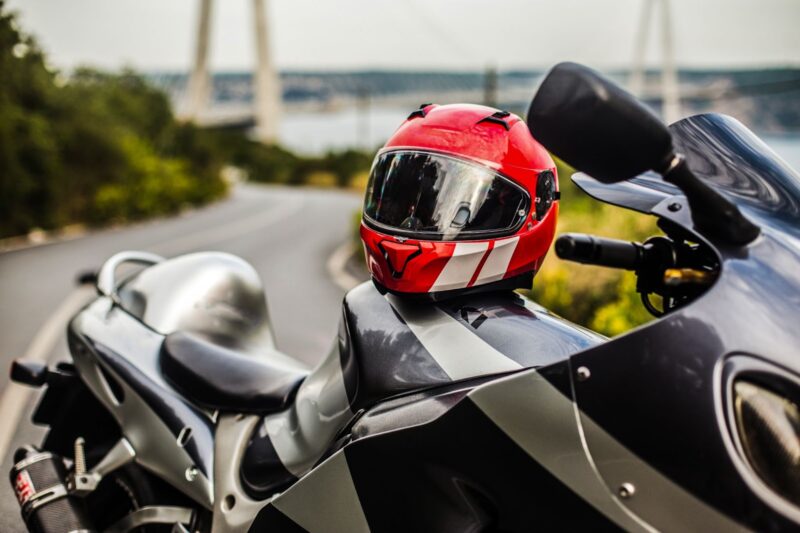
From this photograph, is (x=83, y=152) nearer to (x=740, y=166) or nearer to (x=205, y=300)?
(x=205, y=300)

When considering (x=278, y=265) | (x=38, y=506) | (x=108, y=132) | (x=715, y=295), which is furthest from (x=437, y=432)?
(x=108, y=132)

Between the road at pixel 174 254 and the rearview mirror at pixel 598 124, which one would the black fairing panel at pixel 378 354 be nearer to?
the rearview mirror at pixel 598 124

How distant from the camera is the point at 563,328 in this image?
186cm

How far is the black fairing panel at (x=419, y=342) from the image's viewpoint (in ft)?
5.86

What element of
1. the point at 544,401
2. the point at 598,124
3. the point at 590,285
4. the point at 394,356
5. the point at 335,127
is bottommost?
the point at 335,127

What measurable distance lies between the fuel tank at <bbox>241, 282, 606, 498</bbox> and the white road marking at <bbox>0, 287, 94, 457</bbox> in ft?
4.83

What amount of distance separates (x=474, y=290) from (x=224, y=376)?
3.40 feet

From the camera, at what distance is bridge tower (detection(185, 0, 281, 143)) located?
4650 cm

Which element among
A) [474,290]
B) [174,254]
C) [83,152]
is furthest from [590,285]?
[83,152]

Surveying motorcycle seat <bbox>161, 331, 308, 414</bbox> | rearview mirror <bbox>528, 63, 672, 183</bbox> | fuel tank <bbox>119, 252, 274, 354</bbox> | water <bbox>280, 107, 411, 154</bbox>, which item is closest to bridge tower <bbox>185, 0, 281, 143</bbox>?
water <bbox>280, 107, 411, 154</bbox>

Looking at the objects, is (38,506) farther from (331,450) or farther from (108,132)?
(108,132)

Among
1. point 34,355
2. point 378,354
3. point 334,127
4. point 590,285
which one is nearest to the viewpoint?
point 378,354

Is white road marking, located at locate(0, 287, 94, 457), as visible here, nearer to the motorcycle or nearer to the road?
→ the road

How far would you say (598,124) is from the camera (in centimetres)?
132
